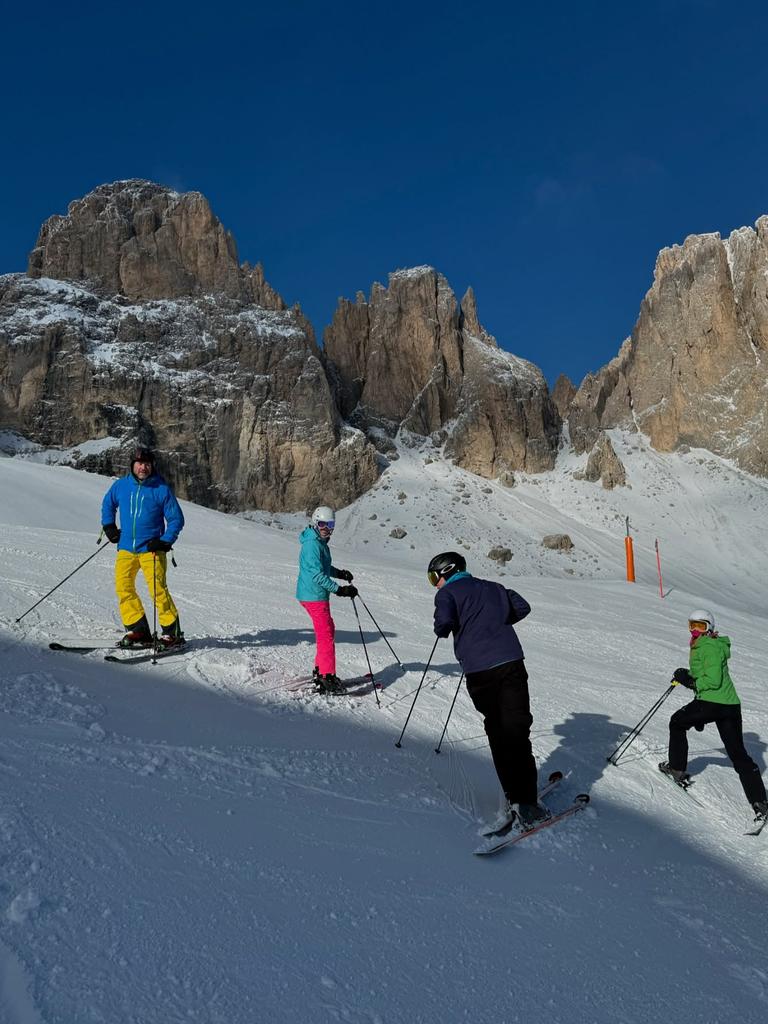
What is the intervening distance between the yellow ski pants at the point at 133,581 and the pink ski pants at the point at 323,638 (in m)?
1.73

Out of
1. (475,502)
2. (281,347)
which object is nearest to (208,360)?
(281,347)

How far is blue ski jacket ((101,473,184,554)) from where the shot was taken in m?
7.33

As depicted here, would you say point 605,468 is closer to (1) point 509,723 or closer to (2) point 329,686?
(2) point 329,686

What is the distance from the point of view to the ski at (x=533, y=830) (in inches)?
150

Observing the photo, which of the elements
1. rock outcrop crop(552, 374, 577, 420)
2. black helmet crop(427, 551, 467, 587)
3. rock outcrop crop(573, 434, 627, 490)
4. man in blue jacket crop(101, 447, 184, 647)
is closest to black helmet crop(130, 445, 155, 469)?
man in blue jacket crop(101, 447, 184, 647)

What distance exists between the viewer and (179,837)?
3.06m

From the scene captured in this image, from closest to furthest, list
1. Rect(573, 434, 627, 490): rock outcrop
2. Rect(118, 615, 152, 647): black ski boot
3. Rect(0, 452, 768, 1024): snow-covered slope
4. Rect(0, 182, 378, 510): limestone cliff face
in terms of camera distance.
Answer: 1. Rect(0, 452, 768, 1024): snow-covered slope
2. Rect(118, 615, 152, 647): black ski boot
3. Rect(0, 182, 378, 510): limestone cliff face
4. Rect(573, 434, 627, 490): rock outcrop

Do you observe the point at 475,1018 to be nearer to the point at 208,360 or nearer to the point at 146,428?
the point at 146,428

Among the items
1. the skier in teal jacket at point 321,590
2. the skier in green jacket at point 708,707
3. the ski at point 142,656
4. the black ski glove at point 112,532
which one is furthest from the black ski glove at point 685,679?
the black ski glove at point 112,532

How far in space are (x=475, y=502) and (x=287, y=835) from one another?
54331mm

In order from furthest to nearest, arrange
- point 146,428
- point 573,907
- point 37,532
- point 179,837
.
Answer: point 146,428 < point 37,532 < point 573,907 < point 179,837

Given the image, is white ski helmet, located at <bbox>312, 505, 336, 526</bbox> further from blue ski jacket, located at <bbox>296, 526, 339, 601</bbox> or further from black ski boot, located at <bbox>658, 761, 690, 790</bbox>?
black ski boot, located at <bbox>658, 761, 690, 790</bbox>

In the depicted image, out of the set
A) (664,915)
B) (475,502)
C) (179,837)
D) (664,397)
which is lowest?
(664,915)

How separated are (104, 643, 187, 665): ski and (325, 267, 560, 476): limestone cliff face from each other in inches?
2320
